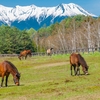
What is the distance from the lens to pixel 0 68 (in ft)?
77.3

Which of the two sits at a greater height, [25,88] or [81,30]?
[81,30]

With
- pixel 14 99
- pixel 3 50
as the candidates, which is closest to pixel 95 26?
pixel 3 50

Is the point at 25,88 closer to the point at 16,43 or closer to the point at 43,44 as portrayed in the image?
the point at 16,43

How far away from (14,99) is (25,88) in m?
4.85

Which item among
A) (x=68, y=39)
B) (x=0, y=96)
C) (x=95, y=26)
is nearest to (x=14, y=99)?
(x=0, y=96)

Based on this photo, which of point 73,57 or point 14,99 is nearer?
point 14,99

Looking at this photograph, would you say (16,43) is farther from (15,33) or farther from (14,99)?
(14,99)

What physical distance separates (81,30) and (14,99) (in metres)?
90.4

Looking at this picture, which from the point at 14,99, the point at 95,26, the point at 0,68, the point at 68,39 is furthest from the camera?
the point at 68,39

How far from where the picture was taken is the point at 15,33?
12962 centimetres

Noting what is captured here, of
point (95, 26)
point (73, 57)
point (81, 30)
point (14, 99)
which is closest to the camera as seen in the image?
point (14, 99)

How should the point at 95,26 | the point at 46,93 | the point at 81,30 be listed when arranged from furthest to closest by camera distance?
the point at 81,30
the point at 95,26
the point at 46,93

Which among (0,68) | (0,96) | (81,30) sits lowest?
(0,96)

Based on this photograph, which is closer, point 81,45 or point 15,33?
point 81,45
